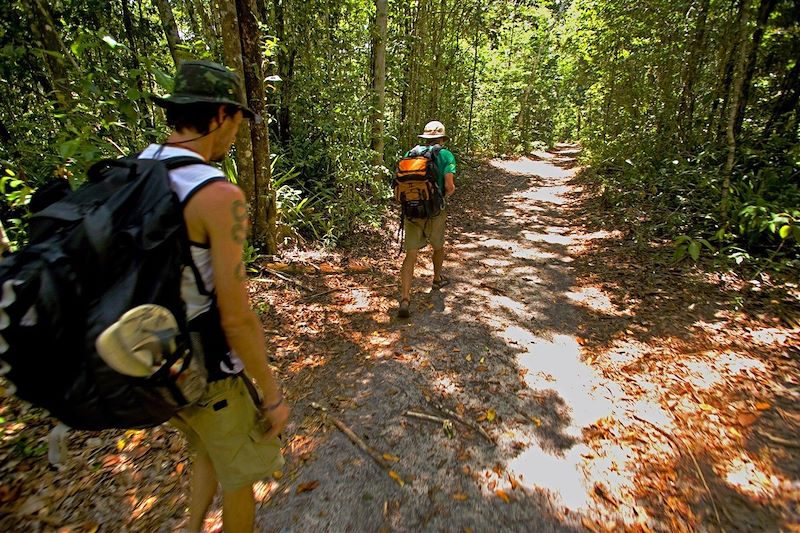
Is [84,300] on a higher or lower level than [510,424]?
higher

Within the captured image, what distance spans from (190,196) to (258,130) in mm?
4607

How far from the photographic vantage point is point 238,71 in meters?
4.82

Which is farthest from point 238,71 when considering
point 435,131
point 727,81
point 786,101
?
point 727,81

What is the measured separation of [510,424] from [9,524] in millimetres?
3336

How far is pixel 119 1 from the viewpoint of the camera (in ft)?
25.3

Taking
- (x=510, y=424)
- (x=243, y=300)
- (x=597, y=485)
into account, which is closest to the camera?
(x=243, y=300)

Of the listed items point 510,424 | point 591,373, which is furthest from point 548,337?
point 510,424

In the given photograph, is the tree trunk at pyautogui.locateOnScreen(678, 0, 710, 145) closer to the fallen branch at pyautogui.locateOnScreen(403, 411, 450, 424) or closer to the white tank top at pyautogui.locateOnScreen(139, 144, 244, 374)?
the fallen branch at pyautogui.locateOnScreen(403, 411, 450, 424)

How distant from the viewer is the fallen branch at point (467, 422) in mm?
3183

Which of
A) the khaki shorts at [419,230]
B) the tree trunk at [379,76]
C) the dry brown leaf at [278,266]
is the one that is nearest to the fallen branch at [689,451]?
the khaki shorts at [419,230]

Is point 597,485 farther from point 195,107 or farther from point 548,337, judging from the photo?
point 195,107

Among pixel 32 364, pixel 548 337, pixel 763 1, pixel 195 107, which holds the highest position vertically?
pixel 763 1

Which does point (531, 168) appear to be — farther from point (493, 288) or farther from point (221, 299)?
point (221, 299)

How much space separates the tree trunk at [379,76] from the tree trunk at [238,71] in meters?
3.44
